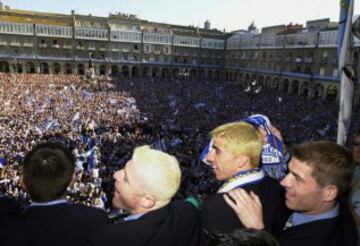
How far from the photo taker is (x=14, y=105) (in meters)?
21.6

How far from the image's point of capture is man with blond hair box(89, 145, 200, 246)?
165 centimetres

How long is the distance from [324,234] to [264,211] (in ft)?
1.59

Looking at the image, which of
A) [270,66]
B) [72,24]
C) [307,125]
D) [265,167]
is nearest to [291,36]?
[270,66]

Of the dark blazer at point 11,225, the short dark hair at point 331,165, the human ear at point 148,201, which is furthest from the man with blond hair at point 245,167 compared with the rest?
the dark blazer at point 11,225

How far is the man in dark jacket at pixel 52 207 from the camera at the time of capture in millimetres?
2102

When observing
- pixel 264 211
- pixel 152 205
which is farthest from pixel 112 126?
pixel 152 205

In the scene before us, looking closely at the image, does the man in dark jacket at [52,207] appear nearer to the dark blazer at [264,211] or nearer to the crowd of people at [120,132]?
the crowd of people at [120,132]

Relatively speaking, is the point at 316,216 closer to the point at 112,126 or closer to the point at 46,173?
the point at 46,173

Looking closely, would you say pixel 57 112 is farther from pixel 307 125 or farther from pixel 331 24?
pixel 331 24

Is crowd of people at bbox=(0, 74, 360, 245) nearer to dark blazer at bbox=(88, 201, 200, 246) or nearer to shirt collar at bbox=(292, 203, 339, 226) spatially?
dark blazer at bbox=(88, 201, 200, 246)

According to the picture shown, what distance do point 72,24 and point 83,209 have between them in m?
58.1

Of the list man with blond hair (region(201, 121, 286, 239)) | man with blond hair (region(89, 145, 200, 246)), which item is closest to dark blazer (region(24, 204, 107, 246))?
man with blond hair (region(89, 145, 200, 246))

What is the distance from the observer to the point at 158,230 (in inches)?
65.9

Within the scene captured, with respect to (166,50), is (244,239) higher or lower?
lower
